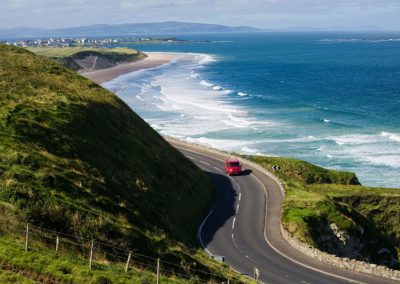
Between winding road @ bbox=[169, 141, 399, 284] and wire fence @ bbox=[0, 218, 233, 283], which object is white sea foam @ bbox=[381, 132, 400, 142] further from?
wire fence @ bbox=[0, 218, 233, 283]

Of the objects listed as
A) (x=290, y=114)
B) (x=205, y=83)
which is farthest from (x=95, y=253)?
(x=205, y=83)

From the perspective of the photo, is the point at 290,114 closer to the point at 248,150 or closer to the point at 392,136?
the point at 392,136

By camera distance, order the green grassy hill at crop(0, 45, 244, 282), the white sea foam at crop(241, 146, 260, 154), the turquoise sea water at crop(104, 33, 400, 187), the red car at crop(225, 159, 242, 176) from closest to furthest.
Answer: the green grassy hill at crop(0, 45, 244, 282)
the red car at crop(225, 159, 242, 176)
the white sea foam at crop(241, 146, 260, 154)
the turquoise sea water at crop(104, 33, 400, 187)

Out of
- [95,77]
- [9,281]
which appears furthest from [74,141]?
[95,77]

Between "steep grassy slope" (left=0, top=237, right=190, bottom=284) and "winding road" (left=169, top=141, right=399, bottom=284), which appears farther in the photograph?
"winding road" (left=169, top=141, right=399, bottom=284)

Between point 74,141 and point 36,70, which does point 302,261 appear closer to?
point 74,141

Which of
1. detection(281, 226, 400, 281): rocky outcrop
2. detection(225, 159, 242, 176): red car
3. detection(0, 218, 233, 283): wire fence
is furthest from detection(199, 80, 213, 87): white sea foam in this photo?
detection(0, 218, 233, 283): wire fence

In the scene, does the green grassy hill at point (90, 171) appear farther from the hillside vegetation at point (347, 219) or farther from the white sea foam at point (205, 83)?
the white sea foam at point (205, 83)

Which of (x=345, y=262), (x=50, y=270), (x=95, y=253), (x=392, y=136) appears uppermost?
(x=50, y=270)
